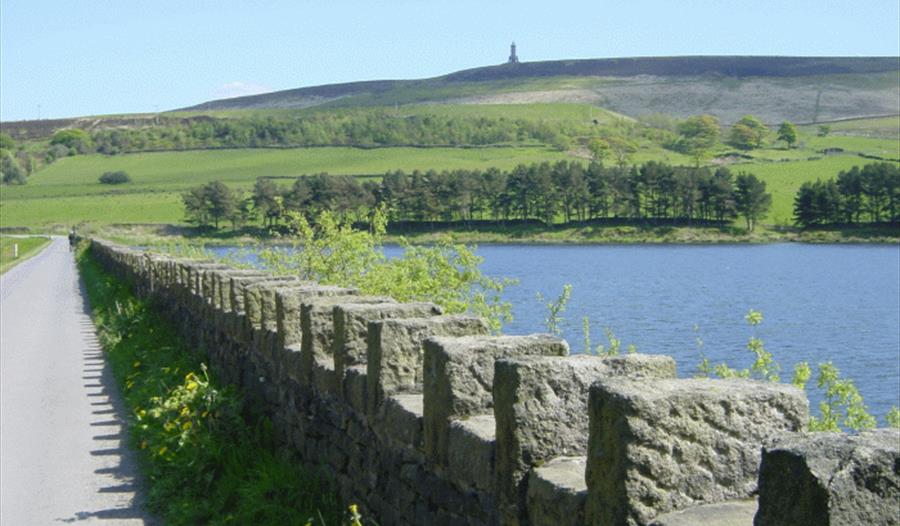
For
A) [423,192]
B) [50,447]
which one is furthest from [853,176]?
[50,447]

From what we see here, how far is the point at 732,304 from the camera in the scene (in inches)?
1804

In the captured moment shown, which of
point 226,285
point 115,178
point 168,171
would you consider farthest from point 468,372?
point 168,171

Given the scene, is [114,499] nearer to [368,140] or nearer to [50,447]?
[50,447]

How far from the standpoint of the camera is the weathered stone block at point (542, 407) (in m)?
4.41

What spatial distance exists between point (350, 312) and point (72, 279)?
3635 centimetres

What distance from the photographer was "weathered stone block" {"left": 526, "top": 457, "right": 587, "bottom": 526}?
3881 millimetres

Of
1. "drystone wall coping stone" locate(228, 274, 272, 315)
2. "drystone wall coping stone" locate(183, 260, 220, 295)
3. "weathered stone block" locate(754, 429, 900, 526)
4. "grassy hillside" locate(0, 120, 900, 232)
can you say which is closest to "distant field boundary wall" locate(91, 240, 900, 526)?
"weathered stone block" locate(754, 429, 900, 526)

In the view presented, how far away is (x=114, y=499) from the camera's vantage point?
9344mm

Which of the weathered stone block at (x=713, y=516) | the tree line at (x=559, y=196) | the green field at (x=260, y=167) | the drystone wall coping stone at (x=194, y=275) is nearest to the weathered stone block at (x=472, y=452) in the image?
the weathered stone block at (x=713, y=516)

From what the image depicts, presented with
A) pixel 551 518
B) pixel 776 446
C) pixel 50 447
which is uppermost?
pixel 776 446

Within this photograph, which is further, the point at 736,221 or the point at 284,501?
the point at 736,221

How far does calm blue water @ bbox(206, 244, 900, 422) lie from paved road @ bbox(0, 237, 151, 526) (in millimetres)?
7509

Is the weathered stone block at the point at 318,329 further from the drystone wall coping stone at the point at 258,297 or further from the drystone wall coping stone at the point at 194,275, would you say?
the drystone wall coping stone at the point at 194,275

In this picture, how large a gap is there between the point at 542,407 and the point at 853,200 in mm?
115775
